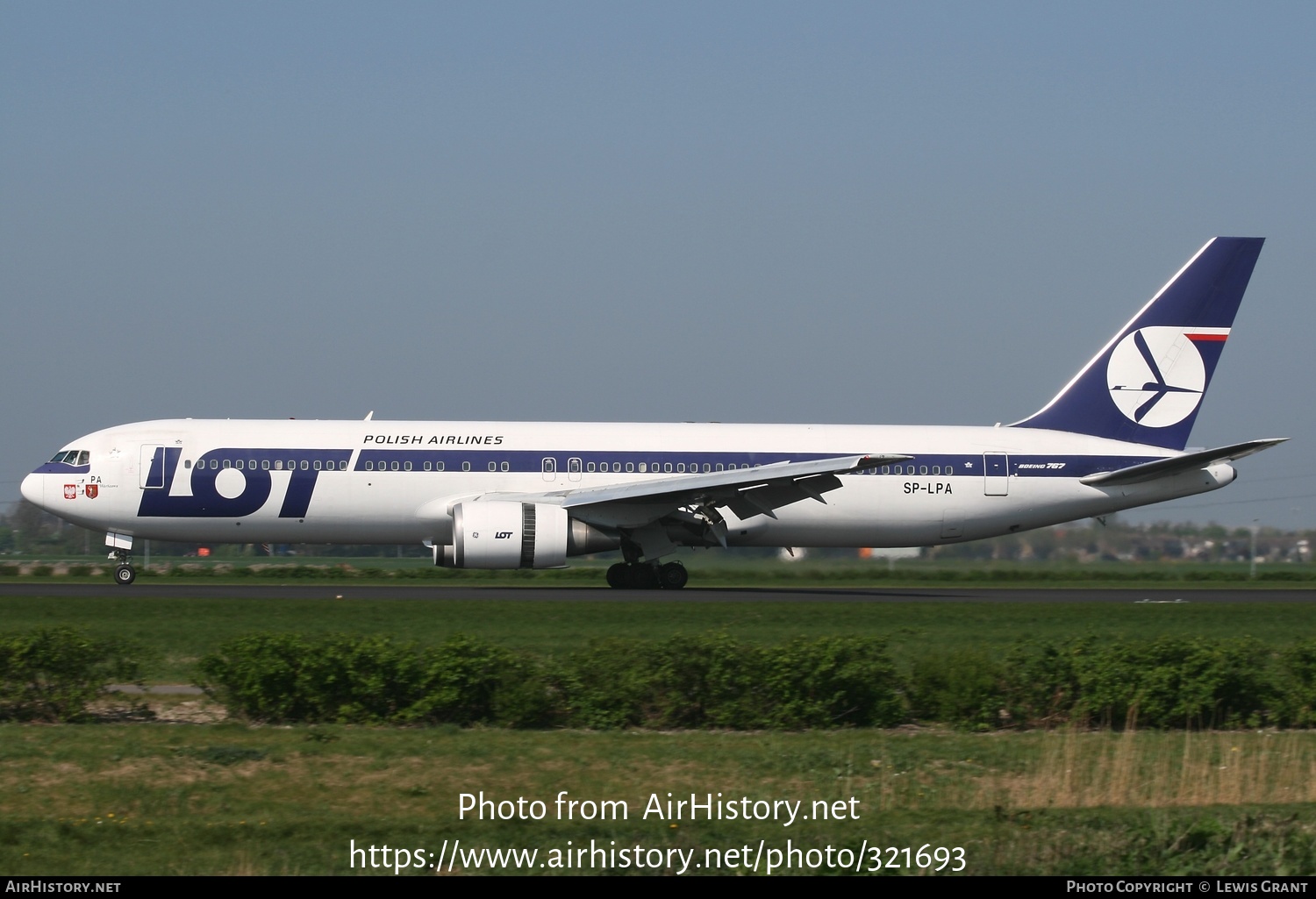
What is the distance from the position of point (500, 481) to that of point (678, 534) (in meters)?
4.30

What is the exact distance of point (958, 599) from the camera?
30.3 m

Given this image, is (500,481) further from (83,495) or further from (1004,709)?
(1004,709)

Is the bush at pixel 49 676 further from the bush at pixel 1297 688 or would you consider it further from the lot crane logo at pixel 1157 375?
the lot crane logo at pixel 1157 375

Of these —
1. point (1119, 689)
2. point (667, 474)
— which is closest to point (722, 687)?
point (1119, 689)

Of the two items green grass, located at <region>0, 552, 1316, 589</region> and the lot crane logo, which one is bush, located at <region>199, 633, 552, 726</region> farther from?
the lot crane logo

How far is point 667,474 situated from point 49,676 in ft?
63.4

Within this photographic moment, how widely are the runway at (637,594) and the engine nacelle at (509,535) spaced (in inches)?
29.1

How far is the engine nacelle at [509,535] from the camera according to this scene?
28984 mm

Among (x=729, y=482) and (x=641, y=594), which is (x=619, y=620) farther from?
(x=729, y=482)

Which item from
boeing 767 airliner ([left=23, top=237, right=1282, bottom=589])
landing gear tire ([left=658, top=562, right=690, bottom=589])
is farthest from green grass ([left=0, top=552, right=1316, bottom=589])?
boeing 767 airliner ([left=23, top=237, right=1282, bottom=589])

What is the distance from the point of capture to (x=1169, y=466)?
32.9 metres

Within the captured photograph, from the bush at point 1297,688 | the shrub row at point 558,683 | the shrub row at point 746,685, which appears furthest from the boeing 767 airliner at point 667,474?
the shrub row at point 558,683

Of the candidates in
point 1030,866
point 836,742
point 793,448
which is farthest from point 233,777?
point 793,448

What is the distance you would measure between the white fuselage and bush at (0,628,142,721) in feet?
54.0
